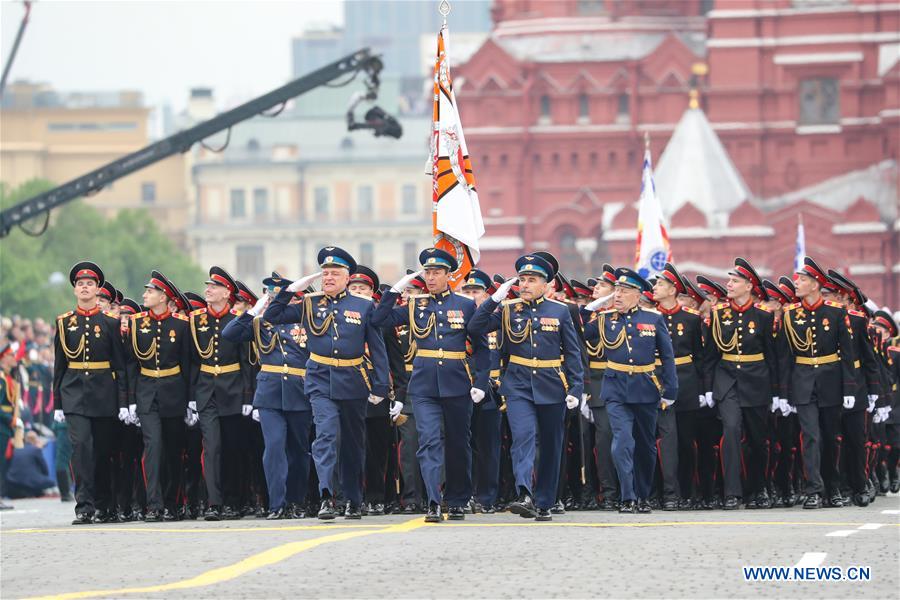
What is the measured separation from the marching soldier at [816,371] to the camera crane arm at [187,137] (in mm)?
12455

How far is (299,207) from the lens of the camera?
11762 cm

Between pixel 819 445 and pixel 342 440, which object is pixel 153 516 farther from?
pixel 819 445

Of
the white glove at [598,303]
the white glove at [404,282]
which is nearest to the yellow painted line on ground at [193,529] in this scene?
the white glove at [404,282]

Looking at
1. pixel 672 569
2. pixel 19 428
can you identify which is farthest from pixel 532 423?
pixel 19 428

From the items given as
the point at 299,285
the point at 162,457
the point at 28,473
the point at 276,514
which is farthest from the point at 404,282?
the point at 28,473

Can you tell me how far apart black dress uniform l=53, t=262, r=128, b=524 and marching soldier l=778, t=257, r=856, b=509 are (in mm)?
4674

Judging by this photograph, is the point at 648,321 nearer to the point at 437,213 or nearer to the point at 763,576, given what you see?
the point at 437,213

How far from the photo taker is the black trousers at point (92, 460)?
1606cm

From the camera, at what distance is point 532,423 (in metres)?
15.1

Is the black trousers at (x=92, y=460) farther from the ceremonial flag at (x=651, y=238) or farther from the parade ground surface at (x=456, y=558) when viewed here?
the ceremonial flag at (x=651, y=238)

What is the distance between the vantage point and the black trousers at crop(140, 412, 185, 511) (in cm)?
1617

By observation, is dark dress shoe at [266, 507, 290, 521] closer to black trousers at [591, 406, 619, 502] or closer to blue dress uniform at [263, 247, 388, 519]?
blue dress uniform at [263, 247, 388, 519]

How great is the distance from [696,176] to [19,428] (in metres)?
49.3

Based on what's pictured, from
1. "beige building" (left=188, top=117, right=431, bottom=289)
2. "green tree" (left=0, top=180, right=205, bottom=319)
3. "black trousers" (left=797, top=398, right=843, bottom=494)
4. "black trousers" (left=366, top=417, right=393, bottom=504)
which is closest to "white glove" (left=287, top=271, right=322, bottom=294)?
"black trousers" (left=366, top=417, right=393, bottom=504)
